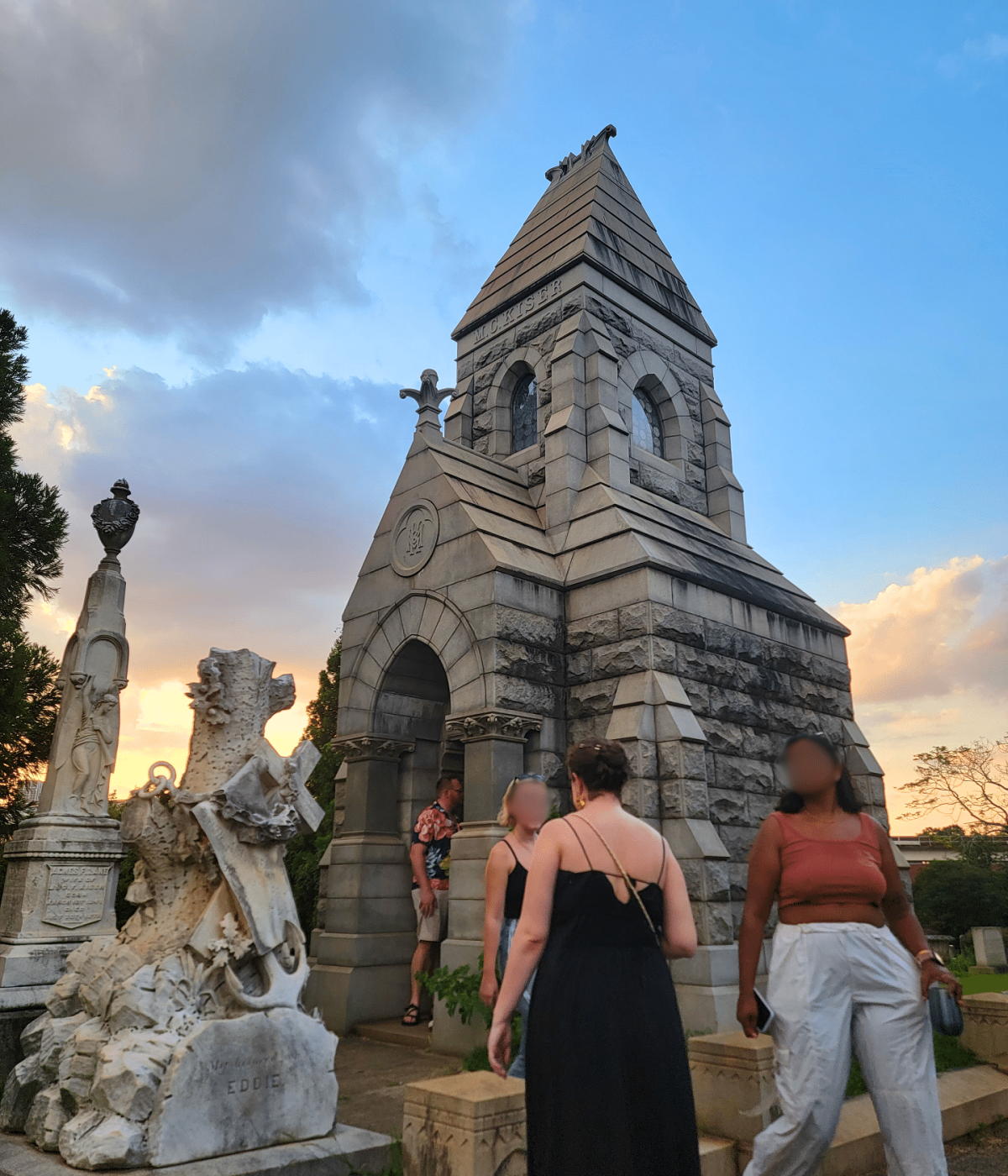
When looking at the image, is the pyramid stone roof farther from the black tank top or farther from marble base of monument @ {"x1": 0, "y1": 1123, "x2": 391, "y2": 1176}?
marble base of monument @ {"x1": 0, "y1": 1123, "x2": 391, "y2": 1176}

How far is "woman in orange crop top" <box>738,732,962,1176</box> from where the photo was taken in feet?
10.4

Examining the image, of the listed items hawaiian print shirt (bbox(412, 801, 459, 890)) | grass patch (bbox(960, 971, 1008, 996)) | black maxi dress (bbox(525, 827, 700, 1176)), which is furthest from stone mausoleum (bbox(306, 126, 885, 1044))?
black maxi dress (bbox(525, 827, 700, 1176))

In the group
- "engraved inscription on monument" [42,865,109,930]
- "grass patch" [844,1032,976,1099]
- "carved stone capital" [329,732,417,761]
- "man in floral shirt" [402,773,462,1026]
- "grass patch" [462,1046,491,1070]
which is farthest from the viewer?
"carved stone capital" [329,732,417,761]

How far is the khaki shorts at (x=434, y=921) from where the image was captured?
902 centimetres

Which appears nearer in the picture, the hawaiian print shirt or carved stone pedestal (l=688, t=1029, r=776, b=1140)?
carved stone pedestal (l=688, t=1029, r=776, b=1140)

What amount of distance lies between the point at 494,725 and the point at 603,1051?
583 cm

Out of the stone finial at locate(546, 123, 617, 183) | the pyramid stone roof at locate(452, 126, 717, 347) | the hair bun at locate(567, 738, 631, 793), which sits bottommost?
the hair bun at locate(567, 738, 631, 793)

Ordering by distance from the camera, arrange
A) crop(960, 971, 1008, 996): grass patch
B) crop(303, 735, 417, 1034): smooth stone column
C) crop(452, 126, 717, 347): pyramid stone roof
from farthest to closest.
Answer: crop(452, 126, 717, 347): pyramid stone roof < crop(960, 971, 1008, 996): grass patch < crop(303, 735, 417, 1034): smooth stone column

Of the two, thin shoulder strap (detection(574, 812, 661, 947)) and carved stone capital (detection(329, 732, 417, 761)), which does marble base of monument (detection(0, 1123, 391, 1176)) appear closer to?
thin shoulder strap (detection(574, 812, 661, 947))

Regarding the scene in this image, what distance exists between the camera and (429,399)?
11.2 metres

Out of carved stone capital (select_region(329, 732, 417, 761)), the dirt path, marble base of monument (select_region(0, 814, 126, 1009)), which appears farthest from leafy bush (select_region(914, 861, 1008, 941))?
marble base of monument (select_region(0, 814, 126, 1009))

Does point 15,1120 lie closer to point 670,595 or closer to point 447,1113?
point 447,1113

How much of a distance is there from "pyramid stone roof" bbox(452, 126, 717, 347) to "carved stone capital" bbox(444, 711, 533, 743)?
7.20 meters

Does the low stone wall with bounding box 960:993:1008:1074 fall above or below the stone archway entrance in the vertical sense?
below
